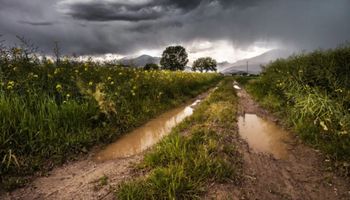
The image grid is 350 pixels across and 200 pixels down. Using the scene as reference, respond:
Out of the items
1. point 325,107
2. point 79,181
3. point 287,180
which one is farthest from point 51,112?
point 325,107

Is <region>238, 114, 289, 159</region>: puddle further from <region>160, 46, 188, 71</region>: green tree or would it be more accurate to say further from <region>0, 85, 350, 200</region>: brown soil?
<region>160, 46, 188, 71</region>: green tree

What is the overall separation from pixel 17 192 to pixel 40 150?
126 cm

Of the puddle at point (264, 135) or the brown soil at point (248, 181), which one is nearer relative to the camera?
the brown soil at point (248, 181)

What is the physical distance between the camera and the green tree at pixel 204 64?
10369cm

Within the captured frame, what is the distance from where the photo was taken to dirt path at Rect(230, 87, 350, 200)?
4031 mm

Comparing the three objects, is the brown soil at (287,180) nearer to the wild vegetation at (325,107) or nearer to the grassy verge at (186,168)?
the grassy verge at (186,168)

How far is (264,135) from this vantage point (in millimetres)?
7441

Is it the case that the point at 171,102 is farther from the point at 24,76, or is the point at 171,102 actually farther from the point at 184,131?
the point at 24,76

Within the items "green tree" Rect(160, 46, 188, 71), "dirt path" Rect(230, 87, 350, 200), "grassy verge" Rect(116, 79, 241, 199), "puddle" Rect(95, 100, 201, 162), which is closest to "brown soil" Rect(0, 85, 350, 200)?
"dirt path" Rect(230, 87, 350, 200)

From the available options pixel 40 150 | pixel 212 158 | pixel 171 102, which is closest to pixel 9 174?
pixel 40 150

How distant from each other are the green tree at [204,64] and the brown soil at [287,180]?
98659mm

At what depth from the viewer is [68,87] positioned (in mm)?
7441

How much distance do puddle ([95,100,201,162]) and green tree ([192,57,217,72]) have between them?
9540cm

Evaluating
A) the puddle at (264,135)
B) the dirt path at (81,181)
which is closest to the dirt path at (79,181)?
the dirt path at (81,181)
